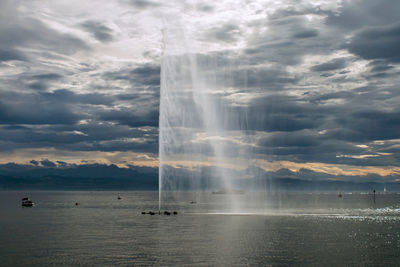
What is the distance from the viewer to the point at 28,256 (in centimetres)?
5816

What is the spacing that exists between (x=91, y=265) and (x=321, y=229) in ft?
191

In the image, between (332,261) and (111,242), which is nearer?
(332,261)

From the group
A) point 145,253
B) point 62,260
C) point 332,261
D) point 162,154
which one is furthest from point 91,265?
point 162,154

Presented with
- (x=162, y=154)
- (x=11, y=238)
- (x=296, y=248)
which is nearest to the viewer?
(x=296, y=248)

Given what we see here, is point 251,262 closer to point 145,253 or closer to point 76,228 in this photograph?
A: point 145,253

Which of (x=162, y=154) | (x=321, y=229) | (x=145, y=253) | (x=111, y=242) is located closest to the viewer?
(x=145, y=253)

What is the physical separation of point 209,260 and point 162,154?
52139 millimetres

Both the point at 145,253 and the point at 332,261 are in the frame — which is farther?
the point at 145,253

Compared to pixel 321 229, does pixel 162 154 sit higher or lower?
higher

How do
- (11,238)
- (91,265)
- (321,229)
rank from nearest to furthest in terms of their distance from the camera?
(91,265)
(11,238)
(321,229)

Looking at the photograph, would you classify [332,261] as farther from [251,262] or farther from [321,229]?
[321,229]

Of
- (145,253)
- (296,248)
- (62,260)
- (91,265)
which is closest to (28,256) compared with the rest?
(62,260)

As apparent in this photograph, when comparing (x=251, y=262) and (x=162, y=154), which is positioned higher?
(x=162, y=154)

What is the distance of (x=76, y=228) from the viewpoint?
304 feet
